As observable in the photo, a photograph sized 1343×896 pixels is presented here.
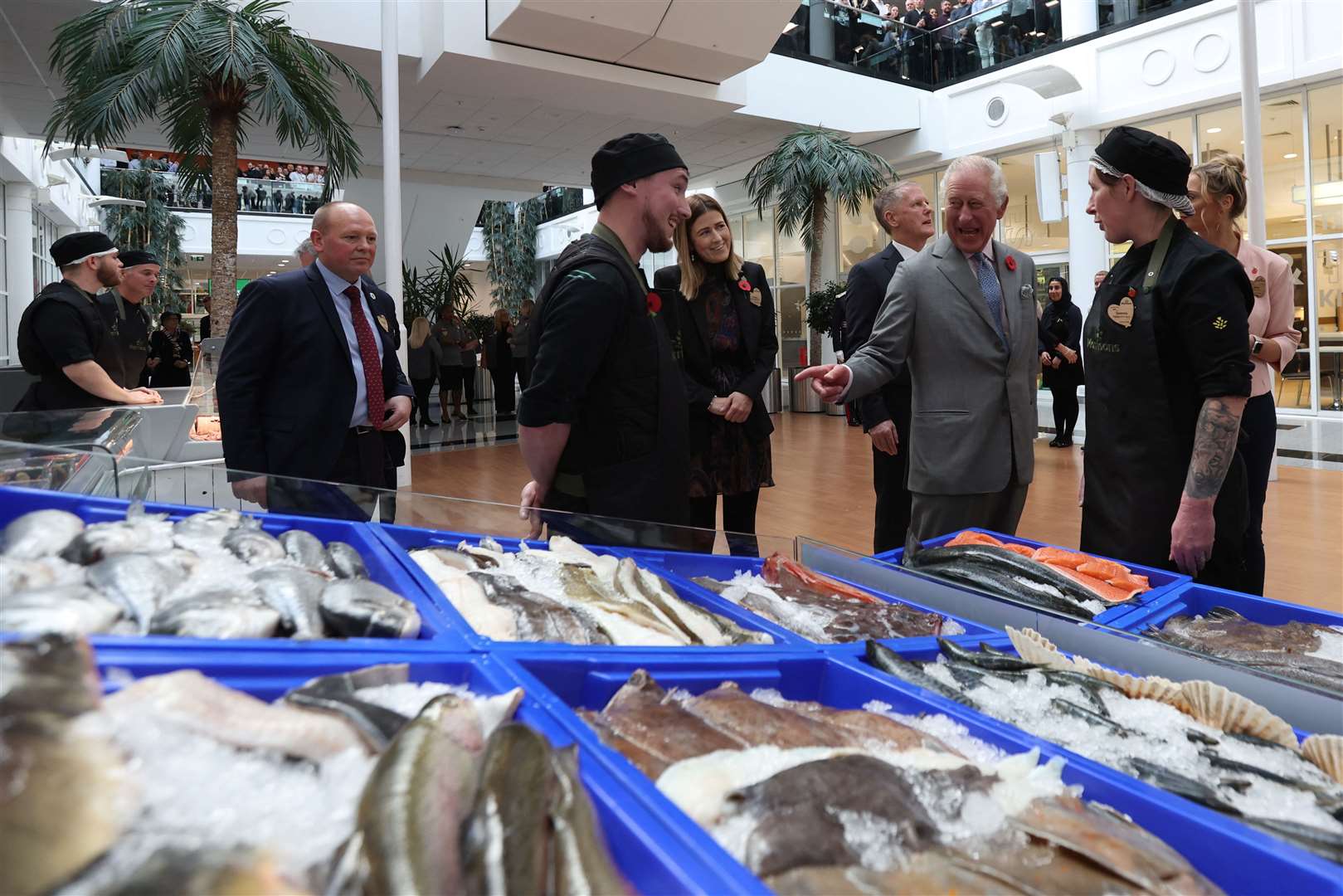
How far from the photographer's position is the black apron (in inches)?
82.9

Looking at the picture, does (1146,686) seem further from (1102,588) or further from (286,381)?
→ (286,381)

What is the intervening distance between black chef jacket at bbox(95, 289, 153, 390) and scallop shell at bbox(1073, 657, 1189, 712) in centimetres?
456

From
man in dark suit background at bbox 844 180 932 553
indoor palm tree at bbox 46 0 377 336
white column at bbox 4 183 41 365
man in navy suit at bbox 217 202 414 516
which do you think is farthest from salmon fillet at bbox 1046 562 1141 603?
white column at bbox 4 183 41 365

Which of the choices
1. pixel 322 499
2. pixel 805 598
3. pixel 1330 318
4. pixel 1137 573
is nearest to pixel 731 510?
pixel 1137 573

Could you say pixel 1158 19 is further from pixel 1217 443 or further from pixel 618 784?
pixel 618 784

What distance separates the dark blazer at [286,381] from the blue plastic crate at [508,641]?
1251mm

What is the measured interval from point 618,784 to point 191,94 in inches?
297

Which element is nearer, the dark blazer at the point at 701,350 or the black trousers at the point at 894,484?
the dark blazer at the point at 701,350

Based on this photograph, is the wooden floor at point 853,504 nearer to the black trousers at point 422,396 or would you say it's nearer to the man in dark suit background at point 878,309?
the man in dark suit background at point 878,309

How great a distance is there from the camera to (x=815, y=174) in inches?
477

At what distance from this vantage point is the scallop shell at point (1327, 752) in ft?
3.17

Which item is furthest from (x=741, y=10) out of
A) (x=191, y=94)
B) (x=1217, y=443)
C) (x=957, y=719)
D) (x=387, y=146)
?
(x=957, y=719)

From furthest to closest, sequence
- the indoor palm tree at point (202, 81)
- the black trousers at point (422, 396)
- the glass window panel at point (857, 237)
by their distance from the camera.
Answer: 1. the glass window panel at point (857, 237)
2. the black trousers at point (422, 396)
3. the indoor palm tree at point (202, 81)

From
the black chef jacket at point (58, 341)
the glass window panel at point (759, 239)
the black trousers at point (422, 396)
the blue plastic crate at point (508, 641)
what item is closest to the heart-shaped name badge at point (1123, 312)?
the blue plastic crate at point (508, 641)
